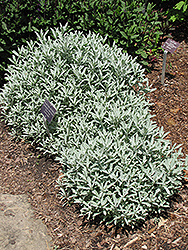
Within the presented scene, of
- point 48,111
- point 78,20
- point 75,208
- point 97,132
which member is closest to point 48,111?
point 48,111

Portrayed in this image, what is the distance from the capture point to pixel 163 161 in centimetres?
303

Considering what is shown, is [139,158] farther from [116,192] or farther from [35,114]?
[35,114]

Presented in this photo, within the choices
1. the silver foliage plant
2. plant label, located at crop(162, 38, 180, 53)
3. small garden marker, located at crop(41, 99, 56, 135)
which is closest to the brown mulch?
the silver foliage plant

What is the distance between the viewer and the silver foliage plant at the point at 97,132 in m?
2.94

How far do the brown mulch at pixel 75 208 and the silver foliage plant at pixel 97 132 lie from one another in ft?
0.46

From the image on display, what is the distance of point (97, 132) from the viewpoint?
135 inches

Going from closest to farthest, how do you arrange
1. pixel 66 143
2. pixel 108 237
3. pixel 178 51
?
pixel 108 237 → pixel 66 143 → pixel 178 51

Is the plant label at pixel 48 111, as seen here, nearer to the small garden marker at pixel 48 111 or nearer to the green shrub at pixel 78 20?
the small garden marker at pixel 48 111

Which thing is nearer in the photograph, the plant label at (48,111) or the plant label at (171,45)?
the plant label at (48,111)

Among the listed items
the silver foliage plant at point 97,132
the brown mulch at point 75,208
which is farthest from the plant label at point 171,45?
the silver foliage plant at point 97,132

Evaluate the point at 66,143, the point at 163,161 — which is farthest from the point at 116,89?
the point at 163,161

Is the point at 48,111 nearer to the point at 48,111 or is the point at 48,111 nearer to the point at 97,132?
the point at 48,111

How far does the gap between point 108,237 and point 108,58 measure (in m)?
2.34

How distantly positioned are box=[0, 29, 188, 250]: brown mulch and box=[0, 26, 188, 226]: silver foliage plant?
14cm
